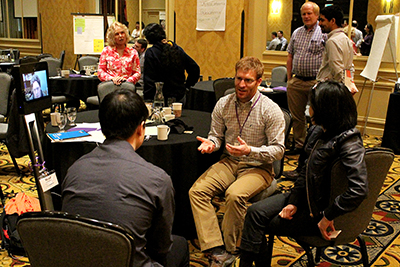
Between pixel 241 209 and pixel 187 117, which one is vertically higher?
pixel 187 117

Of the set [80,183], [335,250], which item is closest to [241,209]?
[335,250]

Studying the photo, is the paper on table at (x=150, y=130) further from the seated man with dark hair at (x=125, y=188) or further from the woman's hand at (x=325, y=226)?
the woman's hand at (x=325, y=226)

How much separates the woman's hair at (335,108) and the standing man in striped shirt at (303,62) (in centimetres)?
311

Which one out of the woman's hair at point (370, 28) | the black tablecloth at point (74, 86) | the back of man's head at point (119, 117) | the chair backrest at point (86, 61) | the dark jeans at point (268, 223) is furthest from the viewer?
the chair backrest at point (86, 61)

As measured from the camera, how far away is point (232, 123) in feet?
9.78

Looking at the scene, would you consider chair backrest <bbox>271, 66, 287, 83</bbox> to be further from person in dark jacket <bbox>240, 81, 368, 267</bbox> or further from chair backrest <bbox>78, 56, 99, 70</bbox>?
person in dark jacket <bbox>240, 81, 368, 267</bbox>

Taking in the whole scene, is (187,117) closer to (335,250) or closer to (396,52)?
(335,250)

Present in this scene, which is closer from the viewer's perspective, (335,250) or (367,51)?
(335,250)

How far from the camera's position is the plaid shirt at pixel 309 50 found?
5.16 meters

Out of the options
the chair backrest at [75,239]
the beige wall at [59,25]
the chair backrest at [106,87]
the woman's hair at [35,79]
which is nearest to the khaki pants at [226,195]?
the woman's hair at [35,79]

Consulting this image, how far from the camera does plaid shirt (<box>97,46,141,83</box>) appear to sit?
208 inches

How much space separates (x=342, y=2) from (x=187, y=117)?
4.23 m

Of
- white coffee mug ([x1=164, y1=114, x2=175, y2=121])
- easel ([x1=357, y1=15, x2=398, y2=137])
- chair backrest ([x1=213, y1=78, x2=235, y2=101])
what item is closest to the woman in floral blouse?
chair backrest ([x1=213, y1=78, x2=235, y2=101])

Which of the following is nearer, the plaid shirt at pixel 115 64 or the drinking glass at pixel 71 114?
the drinking glass at pixel 71 114
